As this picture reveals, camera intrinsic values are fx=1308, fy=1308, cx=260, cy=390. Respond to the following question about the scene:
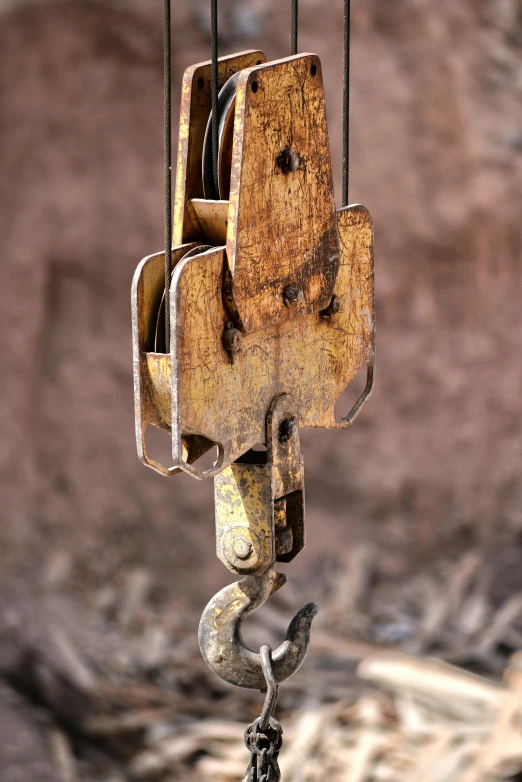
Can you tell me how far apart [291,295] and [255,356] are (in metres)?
0.09

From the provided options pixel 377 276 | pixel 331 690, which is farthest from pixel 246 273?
pixel 377 276

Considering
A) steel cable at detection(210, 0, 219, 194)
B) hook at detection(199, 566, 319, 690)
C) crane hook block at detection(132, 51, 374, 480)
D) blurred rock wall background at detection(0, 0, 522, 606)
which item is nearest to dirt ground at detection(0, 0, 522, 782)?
blurred rock wall background at detection(0, 0, 522, 606)

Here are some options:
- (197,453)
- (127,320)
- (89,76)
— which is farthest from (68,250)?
(197,453)

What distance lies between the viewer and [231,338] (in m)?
1.48

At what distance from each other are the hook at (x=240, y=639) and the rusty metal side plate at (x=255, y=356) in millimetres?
187

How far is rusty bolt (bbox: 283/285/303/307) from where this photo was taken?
1.55 meters

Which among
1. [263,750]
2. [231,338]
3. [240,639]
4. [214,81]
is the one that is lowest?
[263,750]

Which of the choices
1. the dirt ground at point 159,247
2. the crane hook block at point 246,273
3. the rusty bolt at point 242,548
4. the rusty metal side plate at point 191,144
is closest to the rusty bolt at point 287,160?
the crane hook block at point 246,273

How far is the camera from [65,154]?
404 centimetres

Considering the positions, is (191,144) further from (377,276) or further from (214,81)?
(377,276)

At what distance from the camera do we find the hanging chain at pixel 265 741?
154 cm

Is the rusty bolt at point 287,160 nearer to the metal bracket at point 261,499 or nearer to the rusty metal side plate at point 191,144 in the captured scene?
the rusty metal side plate at point 191,144

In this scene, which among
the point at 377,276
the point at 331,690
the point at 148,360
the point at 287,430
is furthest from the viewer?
the point at 377,276

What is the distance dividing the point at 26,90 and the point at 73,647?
1662 mm
